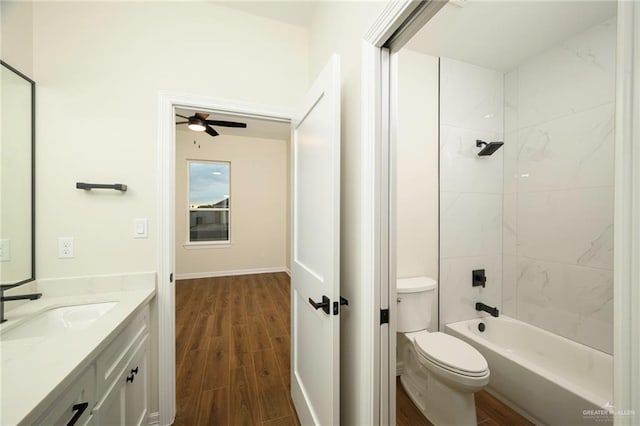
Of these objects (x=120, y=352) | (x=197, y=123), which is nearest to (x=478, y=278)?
(x=120, y=352)

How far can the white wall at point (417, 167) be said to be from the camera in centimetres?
200

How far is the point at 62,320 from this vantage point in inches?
49.4

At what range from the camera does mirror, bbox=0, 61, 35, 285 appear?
3.95 ft

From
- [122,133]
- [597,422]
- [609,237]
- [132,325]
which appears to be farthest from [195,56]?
[597,422]

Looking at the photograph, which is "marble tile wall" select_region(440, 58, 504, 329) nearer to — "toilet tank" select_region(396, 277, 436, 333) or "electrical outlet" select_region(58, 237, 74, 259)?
"toilet tank" select_region(396, 277, 436, 333)

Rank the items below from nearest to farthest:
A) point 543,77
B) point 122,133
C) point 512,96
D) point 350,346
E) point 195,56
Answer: point 350,346
point 122,133
point 195,56
point 543,77
point 512,96

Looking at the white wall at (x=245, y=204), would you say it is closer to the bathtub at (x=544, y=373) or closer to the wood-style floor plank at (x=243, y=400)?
the wood-style floor plank at (x=243, y=400)

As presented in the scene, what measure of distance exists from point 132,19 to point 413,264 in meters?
2.63

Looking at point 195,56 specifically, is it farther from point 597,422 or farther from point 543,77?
point 597,422

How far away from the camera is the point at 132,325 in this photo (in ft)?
4.13

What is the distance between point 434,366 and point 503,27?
234 cm

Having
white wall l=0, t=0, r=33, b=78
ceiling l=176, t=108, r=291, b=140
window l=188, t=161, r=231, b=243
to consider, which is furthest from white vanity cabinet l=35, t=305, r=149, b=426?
window l=188, t=161, r=231, b=243

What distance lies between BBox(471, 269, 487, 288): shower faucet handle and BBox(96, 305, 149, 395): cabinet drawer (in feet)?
8.32

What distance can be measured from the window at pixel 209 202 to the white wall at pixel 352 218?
13.8 feet
